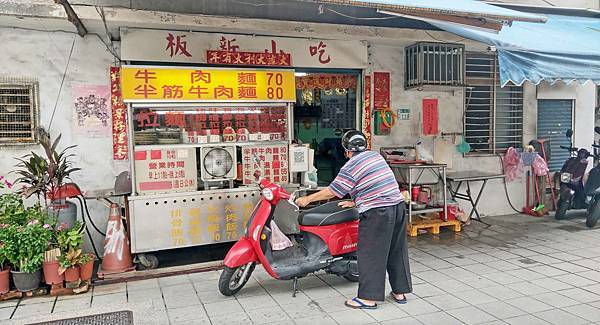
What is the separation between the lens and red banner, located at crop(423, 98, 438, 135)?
756 cm

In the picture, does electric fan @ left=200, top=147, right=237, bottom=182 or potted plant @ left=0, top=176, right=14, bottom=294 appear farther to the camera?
electric fan @ left=200, top=147, right=237, bottom=182

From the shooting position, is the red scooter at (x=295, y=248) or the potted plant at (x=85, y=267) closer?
the red scooter at (x=295, y=248)

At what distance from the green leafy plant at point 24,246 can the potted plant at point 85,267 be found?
352mm

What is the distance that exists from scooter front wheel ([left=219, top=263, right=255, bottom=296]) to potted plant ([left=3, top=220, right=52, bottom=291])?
1717mm

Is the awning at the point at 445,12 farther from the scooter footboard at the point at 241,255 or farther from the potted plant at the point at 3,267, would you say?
the potted plant at the point at 3,267

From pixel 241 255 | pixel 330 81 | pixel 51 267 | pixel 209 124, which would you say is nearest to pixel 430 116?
pixel 330 81

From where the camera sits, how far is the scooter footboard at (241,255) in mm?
4434

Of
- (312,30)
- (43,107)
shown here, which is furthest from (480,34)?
(43,107)

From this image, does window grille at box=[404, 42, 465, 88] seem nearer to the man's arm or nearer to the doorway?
the doorway

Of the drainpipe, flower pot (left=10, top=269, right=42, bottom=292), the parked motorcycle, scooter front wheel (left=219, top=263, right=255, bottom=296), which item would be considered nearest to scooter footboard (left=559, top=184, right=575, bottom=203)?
the parked motorcycle

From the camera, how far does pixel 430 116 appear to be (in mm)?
7582

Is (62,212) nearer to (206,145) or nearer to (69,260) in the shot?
(69,260)

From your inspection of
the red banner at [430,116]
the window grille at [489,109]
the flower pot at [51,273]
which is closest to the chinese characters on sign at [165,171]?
the flower pot at [51,273]

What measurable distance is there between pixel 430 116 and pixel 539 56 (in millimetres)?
2104
